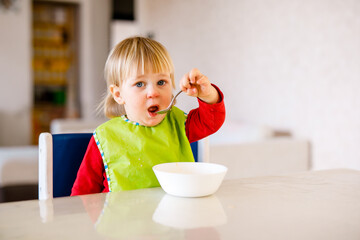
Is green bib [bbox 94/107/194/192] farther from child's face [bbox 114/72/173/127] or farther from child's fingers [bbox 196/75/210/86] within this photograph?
child's fingers [bbox 196/75/210/86]

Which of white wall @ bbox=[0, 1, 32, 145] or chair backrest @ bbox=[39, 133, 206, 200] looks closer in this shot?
chair backrest @ bbox=[39, 133, 206, 200]

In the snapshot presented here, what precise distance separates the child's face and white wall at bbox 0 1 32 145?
4.86m

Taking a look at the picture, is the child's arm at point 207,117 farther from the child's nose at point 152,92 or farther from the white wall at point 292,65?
the white wall at point 292,65

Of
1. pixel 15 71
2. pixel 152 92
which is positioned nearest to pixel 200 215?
pixel 152 92

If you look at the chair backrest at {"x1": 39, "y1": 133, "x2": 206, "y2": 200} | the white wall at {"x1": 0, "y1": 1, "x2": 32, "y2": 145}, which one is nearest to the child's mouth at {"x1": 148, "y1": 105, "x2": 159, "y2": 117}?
the chair backrest at {"x1": 39, "y1": 133, "x2": 206, "y2": 200}

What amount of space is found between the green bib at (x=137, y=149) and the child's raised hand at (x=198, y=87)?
0.14m

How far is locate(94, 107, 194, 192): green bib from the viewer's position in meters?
0.93

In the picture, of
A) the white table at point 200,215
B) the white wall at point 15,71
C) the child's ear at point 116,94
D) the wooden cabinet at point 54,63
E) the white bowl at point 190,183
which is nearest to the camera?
the white table at point 200,215

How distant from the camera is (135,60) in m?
1.00

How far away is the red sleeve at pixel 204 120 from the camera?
980mm

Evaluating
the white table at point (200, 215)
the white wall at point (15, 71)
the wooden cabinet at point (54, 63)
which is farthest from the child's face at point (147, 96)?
the wooden cabinet at point (54, 63)

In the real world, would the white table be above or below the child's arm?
below

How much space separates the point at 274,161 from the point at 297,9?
915mm

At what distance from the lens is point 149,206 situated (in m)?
0.64
